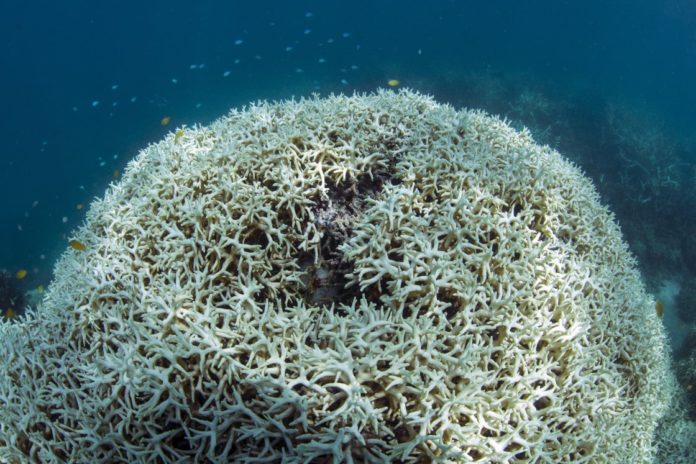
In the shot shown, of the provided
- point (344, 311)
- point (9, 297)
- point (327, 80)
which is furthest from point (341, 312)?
point (327, 80)

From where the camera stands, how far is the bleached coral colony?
2.38 m

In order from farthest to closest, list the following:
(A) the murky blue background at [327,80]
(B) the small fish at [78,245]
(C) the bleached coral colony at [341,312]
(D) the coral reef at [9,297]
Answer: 1. (A) the murky blue background at [327,80]
2. (D) the coral reef at [9,297]
3. (B) the small fish at [78,245]
4. (C) the bleached coral colony at [341,312]

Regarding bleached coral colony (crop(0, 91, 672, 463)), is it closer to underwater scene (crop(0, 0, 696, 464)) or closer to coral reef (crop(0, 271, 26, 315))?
underwater scene (crop(0, 0, 696, 464))

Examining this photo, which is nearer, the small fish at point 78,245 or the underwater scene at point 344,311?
the underwater scene at point 344,311

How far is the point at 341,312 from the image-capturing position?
324 centimetres

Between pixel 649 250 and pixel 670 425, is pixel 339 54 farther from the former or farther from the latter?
pixel 670 425

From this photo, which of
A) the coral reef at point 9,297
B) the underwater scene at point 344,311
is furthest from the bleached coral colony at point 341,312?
the coral reef at point 9,297

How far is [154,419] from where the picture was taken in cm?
246

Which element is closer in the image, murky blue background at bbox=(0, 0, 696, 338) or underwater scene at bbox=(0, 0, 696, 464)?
underwater scene at bbox=(0, 0, 696, 464)

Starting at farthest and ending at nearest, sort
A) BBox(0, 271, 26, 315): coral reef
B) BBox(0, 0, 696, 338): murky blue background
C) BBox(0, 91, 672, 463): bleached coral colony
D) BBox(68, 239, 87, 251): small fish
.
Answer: BBox(0, 0, 696, 338): murky blue background → BBox(0, 271, 26, 315): coral reef → BBox(68, 239, 87, 251): small fish → BBox(0, 91, 672, 463): bleached coral colony

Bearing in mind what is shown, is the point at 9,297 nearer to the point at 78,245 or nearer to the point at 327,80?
the point at 78,245

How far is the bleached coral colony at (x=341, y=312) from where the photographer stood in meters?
2.38

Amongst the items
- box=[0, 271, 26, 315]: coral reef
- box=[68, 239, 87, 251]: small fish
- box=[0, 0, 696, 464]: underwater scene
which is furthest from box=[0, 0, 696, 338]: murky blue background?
box=[68, 239, 87, 251]: small fish

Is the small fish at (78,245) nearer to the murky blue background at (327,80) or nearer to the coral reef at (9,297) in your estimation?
the coral reef at (9,297)
